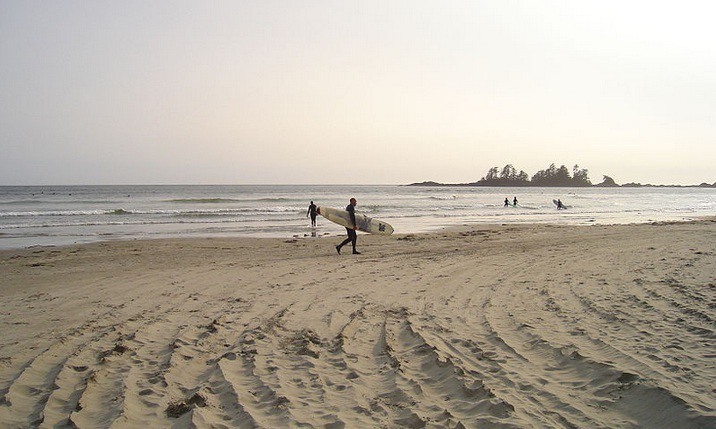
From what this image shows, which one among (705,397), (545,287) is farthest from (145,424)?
(545,287)

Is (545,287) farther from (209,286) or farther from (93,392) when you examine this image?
(93,392)

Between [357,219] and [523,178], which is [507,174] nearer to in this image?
[523,178]

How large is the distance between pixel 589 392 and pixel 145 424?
3.66 meters

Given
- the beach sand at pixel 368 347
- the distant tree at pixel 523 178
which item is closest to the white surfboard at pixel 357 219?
the beach sand at pixel 368 347

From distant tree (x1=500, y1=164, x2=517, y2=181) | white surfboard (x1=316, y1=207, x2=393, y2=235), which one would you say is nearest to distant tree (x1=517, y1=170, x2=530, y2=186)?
distant tree (x1=500, y1=164, x2=517, y2=181)

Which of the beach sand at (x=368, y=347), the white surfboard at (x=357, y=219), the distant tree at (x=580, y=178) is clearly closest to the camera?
the beach sand at (x=368, y=347)

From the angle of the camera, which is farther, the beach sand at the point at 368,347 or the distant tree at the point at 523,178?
the distant tree at the point at 523,178

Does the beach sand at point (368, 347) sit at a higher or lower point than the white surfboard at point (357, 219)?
lower

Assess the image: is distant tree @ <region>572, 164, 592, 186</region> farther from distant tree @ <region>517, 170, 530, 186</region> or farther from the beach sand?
the beach sand

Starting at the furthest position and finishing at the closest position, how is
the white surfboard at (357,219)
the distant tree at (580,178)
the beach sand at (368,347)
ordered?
the distant tree at (580,178) < the white surfboard at (357,219) < the beach sand at (368,347)

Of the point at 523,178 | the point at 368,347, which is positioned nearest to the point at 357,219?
the point at 368,347

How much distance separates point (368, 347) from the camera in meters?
5.48

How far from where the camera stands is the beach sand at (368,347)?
382 cm

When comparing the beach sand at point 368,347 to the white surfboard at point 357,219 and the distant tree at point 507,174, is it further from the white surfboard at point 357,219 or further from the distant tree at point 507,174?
the distant tree at point 507,174
